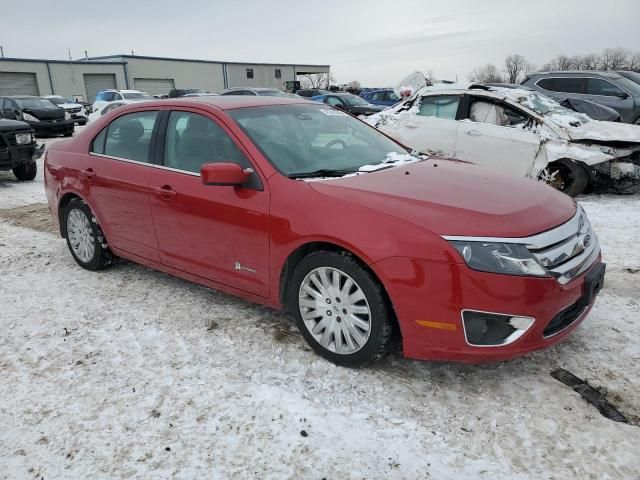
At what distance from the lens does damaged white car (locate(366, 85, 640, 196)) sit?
278 inches

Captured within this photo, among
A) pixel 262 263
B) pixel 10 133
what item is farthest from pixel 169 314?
pixel 10 133

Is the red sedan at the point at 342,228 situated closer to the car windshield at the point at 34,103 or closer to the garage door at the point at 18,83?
the car windshield at the point at 34,103

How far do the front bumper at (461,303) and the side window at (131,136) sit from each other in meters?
2.34

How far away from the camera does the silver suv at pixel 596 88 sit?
12.3m

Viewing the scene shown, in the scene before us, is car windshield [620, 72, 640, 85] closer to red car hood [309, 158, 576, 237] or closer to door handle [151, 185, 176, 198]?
red car hood [309, 158, 576, 237]

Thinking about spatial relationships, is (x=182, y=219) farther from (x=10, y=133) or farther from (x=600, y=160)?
(x=10, y=133)

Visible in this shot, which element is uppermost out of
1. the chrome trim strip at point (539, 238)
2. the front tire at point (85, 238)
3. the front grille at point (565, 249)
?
the chrome trim strip at point (539, 238)

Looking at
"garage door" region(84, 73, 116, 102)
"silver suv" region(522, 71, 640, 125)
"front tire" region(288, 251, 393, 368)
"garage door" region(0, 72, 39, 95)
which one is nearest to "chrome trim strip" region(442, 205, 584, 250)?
"front tire" region(288, 251, 393, 368)

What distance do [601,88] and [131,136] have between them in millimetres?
12326

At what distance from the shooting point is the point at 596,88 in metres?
12.7

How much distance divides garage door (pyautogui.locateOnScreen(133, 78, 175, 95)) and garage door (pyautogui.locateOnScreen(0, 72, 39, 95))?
920 cm

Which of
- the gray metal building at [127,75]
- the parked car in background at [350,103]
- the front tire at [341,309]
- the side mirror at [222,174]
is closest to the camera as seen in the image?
the front tire at [341,309]

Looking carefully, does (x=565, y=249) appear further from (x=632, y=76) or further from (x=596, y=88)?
(x=632, y=76)

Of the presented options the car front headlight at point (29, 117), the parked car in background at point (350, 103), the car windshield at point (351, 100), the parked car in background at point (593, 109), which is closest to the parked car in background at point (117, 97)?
the car front headlight at point (29, 117)
